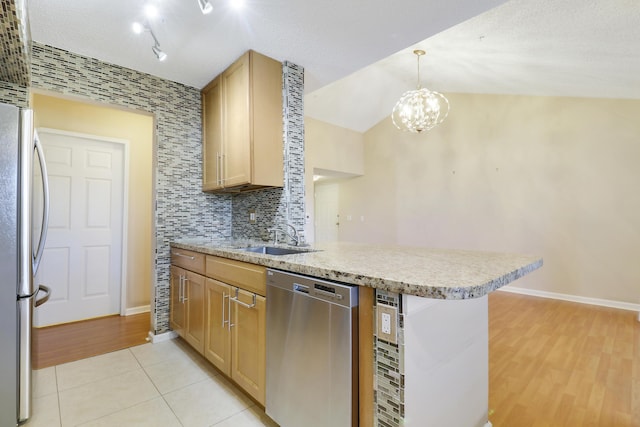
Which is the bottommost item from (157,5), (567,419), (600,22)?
(567,419)

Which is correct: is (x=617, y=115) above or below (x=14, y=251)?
above

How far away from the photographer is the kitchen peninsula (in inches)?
38.2

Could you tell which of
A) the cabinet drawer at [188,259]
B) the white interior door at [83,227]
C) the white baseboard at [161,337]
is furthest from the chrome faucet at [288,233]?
the white interior door at [83,227]

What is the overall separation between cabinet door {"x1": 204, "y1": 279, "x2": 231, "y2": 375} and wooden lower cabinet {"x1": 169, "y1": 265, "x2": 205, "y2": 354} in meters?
0.10

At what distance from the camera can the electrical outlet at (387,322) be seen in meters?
0.99

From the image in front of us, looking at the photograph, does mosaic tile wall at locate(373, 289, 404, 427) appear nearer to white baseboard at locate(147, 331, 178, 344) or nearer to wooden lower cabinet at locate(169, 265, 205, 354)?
wooden lower cabinet at locate(169, 265, 205, 354)

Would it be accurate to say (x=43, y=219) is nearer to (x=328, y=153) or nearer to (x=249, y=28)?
(x=249, y=28)

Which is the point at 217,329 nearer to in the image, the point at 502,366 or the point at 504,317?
the point at 502,366

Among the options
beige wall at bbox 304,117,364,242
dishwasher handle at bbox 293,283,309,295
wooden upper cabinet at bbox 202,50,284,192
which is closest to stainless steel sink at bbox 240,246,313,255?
wooden upper cabinet at bbox 202,50,284,192

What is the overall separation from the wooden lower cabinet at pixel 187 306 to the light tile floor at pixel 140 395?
195 mm

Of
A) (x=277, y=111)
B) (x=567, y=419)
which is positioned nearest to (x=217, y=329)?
(x=277, y=111)

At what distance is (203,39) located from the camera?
81.5 inches

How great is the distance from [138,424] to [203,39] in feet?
7.87

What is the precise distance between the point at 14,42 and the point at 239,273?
1.61 metres
